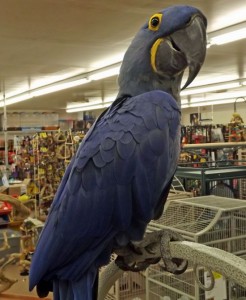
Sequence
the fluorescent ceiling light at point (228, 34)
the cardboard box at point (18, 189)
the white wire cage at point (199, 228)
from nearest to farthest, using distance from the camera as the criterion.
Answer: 1. the white wire cage at point (199, 228)
2. the fluorescent ceiling light at point (228, 34)
3. the cardboard box at point (18, 189)

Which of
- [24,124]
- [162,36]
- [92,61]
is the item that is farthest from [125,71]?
[24,124]

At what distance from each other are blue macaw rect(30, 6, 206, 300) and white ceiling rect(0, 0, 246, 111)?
207 cm

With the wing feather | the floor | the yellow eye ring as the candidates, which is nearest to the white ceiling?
the yellow eye ring

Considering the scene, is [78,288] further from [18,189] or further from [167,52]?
[18,189]

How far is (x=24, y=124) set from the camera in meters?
13.4

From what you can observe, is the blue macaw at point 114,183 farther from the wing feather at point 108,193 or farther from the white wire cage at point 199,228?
the white wire cage at point 199,228

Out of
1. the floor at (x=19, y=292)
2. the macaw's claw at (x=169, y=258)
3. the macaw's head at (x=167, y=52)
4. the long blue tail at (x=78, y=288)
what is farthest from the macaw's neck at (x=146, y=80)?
the floor at (x=19, y=292)

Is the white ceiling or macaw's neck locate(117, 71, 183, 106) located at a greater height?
the white ceiling

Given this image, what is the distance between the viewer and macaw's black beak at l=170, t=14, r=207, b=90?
3.86 feet

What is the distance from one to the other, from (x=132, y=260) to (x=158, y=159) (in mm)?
315

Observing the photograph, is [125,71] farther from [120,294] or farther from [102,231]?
[120,294]

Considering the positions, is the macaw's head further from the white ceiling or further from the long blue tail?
the white ceiling

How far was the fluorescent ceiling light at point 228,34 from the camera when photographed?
3.78 metres

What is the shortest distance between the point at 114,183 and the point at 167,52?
42cm
